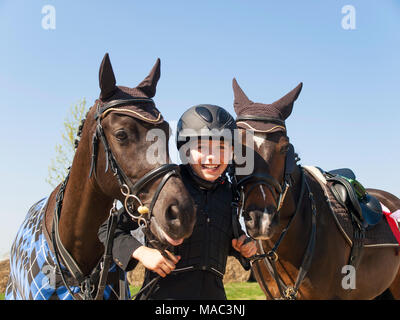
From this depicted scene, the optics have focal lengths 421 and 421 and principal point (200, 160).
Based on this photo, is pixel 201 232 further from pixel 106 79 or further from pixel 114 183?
pixel 106 79

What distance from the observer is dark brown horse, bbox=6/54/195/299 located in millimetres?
2389

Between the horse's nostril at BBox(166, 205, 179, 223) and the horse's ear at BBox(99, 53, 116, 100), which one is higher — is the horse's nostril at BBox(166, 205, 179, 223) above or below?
below

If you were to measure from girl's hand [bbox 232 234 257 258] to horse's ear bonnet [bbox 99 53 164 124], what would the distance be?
908mm

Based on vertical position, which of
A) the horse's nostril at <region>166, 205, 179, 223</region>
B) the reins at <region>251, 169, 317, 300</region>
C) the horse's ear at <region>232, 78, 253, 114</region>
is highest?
the horse's ear at <region>232, 78, 253, 114</region>

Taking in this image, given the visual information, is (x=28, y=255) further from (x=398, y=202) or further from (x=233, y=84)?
(x=398, y=202)

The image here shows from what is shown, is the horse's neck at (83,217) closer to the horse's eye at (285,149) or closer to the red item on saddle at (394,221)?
the horse's eye at (285,149)

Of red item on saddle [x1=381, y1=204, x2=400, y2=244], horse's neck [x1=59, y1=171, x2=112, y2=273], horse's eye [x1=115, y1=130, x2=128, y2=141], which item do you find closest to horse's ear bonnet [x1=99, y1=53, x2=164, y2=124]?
horse's eye [x1=115, y1=130, x2=128, y2=141]

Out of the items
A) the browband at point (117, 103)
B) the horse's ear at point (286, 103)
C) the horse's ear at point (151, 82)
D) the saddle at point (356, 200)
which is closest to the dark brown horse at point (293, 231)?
→ the horse's ear at point (286, 103)

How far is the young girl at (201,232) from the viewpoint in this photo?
8.17 feet

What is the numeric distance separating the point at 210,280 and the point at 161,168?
0.75m

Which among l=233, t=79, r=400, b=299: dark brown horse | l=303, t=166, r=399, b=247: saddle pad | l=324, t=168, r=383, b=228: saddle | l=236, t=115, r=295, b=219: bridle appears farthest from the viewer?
l=324, t=168, r=383, b=228: saddle

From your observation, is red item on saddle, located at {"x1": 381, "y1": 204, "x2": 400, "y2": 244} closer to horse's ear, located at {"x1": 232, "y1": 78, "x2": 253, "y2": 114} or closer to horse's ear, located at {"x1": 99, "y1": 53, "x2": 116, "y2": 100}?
horse's ear, located at {"x1": 232, "y1": 78, "x2": 253, "y2": 114}
